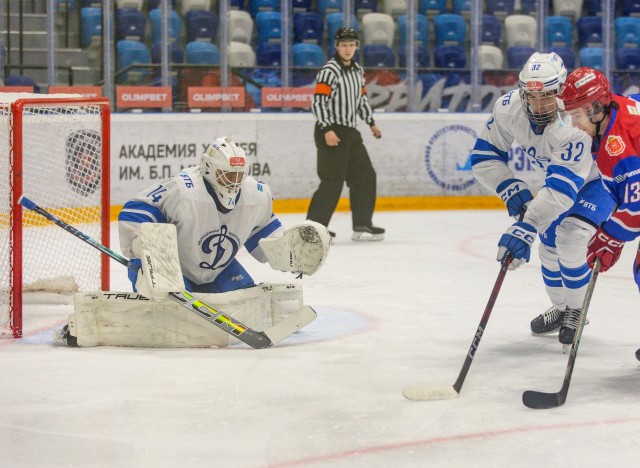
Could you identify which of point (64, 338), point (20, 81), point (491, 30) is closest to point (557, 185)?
point (64, 338)

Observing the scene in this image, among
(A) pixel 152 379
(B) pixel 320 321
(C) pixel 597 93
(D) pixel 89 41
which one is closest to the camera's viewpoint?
(C) pixel 597 93

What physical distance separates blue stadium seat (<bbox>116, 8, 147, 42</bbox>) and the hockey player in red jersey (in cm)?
503

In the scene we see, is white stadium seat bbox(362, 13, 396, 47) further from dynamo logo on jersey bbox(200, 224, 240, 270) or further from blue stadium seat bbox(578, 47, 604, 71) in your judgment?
dynamo logo on jersey bbox(200, 224, 240, 270)

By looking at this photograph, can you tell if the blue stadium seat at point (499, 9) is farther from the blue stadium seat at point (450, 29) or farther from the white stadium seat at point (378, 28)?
the white stadium seat at point (378, 28)

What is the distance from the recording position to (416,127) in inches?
320

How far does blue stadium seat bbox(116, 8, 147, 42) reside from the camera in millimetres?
7512

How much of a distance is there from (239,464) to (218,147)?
1.37 meters

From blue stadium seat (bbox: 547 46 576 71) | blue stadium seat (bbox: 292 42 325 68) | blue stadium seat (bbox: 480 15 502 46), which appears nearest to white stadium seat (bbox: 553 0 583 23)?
blue stadium seat (bbox: 547 46 576 71)

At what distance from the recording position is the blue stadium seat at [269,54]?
8.07 metres

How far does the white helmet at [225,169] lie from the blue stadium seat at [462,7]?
213 inches

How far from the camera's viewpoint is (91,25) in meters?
7.54

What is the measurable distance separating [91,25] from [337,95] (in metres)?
1.99

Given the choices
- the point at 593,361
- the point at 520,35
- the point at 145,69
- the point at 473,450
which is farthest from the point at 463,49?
the point at 473,450

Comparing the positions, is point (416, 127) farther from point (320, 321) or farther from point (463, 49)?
point (320, 321)
